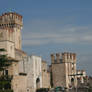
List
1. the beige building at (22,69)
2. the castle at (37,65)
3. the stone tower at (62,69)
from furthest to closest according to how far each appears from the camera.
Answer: the stone tower at (62,69) < the castle at (37,65) < the beige building at (22,69)

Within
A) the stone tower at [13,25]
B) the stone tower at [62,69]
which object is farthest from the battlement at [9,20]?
the stone tower at [62,69]

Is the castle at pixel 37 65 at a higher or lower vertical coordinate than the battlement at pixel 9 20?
lower

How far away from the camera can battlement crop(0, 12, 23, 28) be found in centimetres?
5878

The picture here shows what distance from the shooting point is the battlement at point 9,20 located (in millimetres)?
58781

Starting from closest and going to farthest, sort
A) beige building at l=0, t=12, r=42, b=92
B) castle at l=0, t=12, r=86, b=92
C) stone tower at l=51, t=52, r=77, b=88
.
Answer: beige building at l=0, t=12, r=42, b=92
castle at l=0, t=12, r=86, b=92
stone tower at l=51, t=52, r=77, b=88

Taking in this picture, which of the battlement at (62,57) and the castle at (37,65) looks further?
the battlement at (62,57)

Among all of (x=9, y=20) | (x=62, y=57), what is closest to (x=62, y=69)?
(x=62, y=57)

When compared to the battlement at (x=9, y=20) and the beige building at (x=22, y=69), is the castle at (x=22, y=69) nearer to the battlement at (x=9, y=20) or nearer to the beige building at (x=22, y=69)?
the beige building at (x=22, y=69)

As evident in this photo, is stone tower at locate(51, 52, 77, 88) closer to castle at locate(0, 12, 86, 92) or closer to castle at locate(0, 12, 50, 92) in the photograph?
castle at locate(0, 12, 86, 92)

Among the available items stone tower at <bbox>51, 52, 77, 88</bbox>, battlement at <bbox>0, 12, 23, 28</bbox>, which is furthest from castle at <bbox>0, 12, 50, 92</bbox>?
battlement at <bbox>0, 12, 23, 28</bbox>

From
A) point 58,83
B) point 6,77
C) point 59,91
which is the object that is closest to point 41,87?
point 59,91

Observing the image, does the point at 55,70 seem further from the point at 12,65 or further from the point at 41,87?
the point at 12,65

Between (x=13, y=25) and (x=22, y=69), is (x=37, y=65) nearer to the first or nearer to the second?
(x=22, y=69)

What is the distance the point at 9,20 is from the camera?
58.8 metres
